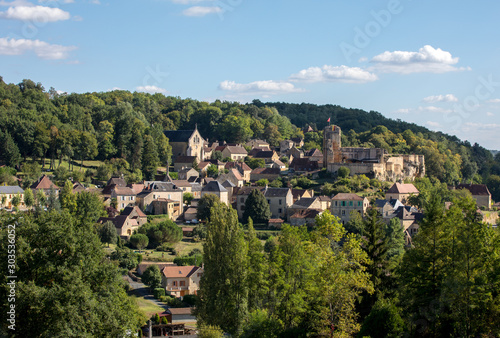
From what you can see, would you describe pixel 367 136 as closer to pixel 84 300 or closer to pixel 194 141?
pixel 194 141

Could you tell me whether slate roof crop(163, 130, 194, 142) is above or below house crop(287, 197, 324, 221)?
above

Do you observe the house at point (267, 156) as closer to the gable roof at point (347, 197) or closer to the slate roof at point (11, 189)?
the gable roof at point (347, 197)

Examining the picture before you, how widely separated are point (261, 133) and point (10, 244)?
299 ft

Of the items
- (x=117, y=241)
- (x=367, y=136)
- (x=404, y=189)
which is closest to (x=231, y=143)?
(x=367, y=136)

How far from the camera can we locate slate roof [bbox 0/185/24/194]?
61.1 meters

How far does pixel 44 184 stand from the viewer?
65.1m

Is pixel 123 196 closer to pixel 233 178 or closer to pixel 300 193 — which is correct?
pixel 233 178

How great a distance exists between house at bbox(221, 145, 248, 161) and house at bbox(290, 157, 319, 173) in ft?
38.6

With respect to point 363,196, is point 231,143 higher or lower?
higher

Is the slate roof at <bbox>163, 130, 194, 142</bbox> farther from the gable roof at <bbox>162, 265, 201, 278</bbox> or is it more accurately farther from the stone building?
the gable roof at <bbox>162, 265, 201, 278</bbox>

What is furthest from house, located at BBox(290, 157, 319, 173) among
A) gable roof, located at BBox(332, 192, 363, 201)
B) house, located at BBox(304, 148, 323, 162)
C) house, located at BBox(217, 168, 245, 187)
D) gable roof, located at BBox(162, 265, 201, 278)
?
gable roof, located at BBox(162, 265, 201, 278)

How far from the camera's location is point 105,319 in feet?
68.5

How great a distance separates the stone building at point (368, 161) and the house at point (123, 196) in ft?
86.2

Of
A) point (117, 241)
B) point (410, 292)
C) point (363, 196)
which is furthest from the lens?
point (363, 196)
